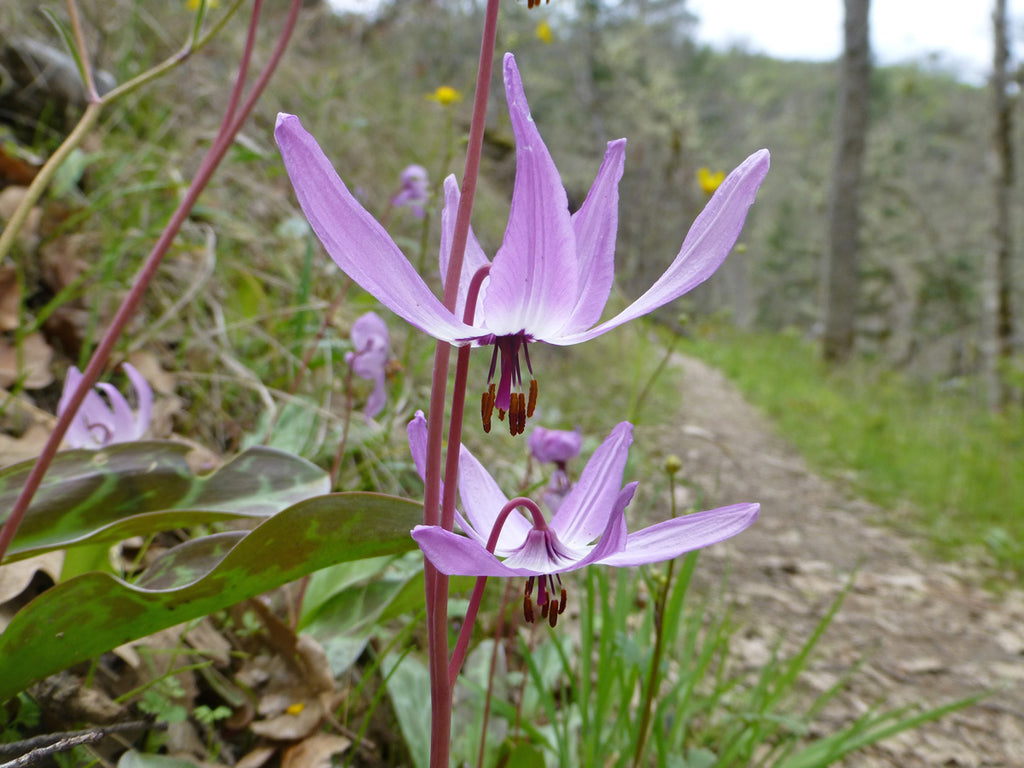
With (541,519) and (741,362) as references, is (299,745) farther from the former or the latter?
(741,362)

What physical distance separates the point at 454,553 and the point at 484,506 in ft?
0.78

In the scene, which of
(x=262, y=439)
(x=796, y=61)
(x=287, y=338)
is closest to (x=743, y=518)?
(x=262, y=439)

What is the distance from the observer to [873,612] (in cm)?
271

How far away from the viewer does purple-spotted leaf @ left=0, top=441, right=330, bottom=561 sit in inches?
35.6

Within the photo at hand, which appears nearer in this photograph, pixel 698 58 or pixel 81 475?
pixel 81 475

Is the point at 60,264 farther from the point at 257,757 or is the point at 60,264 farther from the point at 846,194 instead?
the point at 846,194

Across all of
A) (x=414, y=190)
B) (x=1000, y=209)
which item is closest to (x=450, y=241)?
(x=414, y=190)

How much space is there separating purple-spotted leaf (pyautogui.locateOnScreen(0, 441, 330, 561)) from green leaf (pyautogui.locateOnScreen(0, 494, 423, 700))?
0.54 feet

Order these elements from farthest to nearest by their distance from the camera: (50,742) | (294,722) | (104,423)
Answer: (104,423) < (294,722) < (50,742)

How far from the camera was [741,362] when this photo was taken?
9.81 metres

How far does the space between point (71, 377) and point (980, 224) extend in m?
29.7

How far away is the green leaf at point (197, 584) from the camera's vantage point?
0.66 m

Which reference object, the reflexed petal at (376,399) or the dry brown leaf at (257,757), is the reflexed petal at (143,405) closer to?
the reflexed petal at (376,399)

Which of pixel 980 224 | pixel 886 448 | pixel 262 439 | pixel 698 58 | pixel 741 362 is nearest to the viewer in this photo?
pixel 262 439
